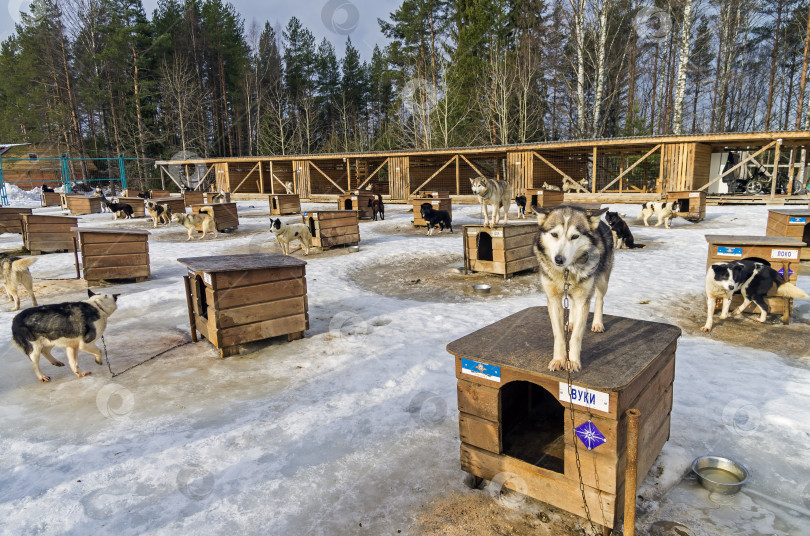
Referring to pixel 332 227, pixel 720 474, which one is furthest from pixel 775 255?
pixel 332 227

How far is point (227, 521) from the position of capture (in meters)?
2.76

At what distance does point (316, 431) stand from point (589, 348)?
232 cm

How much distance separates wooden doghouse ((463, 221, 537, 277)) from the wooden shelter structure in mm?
13674

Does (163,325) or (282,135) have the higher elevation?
(282,135)

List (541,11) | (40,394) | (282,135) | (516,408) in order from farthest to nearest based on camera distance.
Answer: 1. (282,135)
2. (541,11)
3. (40,394)
4. (516,408)

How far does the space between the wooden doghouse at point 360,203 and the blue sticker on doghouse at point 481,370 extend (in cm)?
1704

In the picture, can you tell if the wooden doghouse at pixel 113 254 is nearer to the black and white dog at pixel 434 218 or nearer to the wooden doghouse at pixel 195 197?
the black and white dog at pixel 434 218

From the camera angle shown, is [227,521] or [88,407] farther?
[88,407]

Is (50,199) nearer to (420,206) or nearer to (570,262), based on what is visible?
(420,206)

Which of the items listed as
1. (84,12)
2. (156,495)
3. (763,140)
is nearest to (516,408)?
(156,495)

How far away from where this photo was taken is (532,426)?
3504 millimetres

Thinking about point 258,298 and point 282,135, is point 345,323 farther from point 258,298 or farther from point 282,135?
point 282,135

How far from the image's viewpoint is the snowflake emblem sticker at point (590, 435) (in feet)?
8.07

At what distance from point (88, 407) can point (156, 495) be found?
6.10ft
